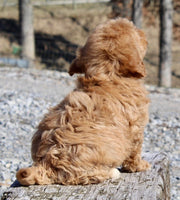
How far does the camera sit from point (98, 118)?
3.73 meters

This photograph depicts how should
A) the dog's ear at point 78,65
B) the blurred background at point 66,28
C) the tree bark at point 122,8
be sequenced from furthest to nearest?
1. the blurred background at point 66,28
2. the tree bark at point 122,8
3. the dog's ear at point 78,65

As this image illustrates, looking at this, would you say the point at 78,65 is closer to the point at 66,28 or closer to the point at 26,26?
the point at 26,26

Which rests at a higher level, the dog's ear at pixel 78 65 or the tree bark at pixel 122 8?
the tree bark at pixel 122 8

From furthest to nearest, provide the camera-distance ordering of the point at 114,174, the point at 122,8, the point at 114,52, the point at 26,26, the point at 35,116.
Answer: the point at 26,26 → the point at 122,8 → the point at 35,116 → the point at 114,174 → the point at 114,52

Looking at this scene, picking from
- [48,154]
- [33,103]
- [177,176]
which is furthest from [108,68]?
[33,103]

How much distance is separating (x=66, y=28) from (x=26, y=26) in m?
9.58

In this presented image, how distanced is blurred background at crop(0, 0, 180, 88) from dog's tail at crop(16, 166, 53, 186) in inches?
606

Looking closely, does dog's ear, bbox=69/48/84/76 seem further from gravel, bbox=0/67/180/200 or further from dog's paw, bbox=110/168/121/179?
gravel, bbox=0/67/180/200

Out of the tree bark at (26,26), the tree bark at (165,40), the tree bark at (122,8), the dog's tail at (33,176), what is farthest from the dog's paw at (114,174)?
the tree bark at (26,26)

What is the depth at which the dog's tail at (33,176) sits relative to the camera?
3.57m

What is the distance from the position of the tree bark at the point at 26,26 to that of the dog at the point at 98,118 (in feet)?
49.3

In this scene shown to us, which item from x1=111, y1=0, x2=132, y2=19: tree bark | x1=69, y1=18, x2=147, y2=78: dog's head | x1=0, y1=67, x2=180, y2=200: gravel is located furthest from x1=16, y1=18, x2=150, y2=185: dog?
x1=111, y1=0, x2=132, y2=19: tree bark

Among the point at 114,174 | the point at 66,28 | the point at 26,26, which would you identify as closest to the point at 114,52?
the point at 114,174

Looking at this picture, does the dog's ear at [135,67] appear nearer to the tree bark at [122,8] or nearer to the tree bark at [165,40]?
the tree bark at [165,40]
